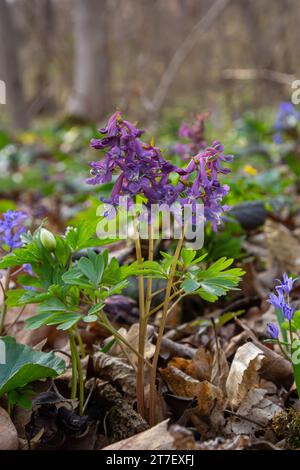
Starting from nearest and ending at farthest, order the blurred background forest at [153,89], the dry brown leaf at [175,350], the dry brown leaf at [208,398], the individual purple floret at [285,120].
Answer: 1. the dry brown leaf at [208,398]
2. the dry brown leaf at [175,350]
3. the blurred background forest at [153,89]
4. the individual purple floret at [285,120]

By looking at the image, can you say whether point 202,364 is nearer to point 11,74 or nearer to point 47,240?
point 47,240

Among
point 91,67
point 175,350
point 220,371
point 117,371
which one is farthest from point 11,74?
point 220,371

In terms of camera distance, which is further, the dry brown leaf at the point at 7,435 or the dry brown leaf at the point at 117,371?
the dry brown leaf at the point at 117,371

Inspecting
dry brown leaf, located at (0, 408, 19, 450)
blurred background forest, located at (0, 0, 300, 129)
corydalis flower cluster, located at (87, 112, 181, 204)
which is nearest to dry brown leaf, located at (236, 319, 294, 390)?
corydalis flower cluster, located at (87, 112, 181, 204)

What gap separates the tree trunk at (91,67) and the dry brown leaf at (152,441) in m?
9.94

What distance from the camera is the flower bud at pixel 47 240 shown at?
1.50 metres

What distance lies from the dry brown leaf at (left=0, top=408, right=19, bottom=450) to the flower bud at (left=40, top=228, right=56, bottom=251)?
17.7 inches

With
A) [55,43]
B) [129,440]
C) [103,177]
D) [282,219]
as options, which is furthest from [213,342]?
[55,43]

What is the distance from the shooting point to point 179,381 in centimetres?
167

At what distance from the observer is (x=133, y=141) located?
1.33 m

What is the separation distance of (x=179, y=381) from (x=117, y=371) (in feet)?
0.66

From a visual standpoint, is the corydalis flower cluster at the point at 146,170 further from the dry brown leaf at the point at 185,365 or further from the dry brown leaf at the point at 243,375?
the dry brown leaf at the point at 185,365

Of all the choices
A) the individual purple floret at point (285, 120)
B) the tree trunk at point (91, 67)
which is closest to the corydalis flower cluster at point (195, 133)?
the individual purple floret at point (285, 120)

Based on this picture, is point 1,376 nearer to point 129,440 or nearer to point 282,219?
point 129,440
